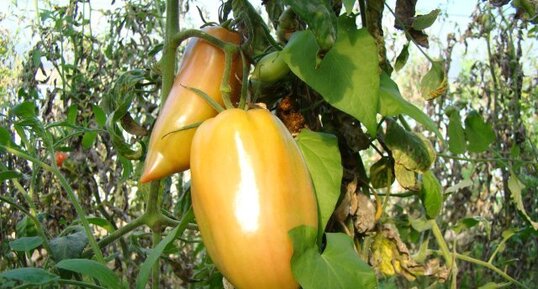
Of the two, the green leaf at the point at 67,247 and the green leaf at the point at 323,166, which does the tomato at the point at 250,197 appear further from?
the green leaf at the point at 67,247

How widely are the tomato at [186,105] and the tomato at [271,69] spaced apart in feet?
0.07

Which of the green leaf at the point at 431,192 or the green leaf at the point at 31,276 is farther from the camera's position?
the green leaf at the point at 431,192

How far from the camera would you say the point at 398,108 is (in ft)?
1.80

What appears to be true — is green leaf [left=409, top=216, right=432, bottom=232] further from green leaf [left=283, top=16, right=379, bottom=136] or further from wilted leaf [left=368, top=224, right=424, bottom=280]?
green leaf [left=283, top=16, right=379, bottom=136]

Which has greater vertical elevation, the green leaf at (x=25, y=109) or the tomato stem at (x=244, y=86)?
the tomato stem at (x=244, y=86)

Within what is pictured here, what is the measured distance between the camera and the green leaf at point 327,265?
0.49 m

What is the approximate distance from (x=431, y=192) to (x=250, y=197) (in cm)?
31

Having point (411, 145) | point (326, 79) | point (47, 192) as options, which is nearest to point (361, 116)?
point (326, 79)

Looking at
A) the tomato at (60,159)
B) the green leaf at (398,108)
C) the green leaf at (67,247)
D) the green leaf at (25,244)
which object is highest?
the green leaf at (398,108)

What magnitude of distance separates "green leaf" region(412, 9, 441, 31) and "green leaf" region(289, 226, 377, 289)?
0.73ft

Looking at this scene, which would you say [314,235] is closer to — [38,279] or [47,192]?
[38,279]

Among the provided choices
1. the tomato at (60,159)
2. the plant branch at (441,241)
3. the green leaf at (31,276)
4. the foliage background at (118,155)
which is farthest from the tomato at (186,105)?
the tomato at (60,159)

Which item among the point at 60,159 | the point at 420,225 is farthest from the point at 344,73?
the point at 60,159

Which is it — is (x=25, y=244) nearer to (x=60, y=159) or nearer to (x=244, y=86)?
(x=244, y=86)
